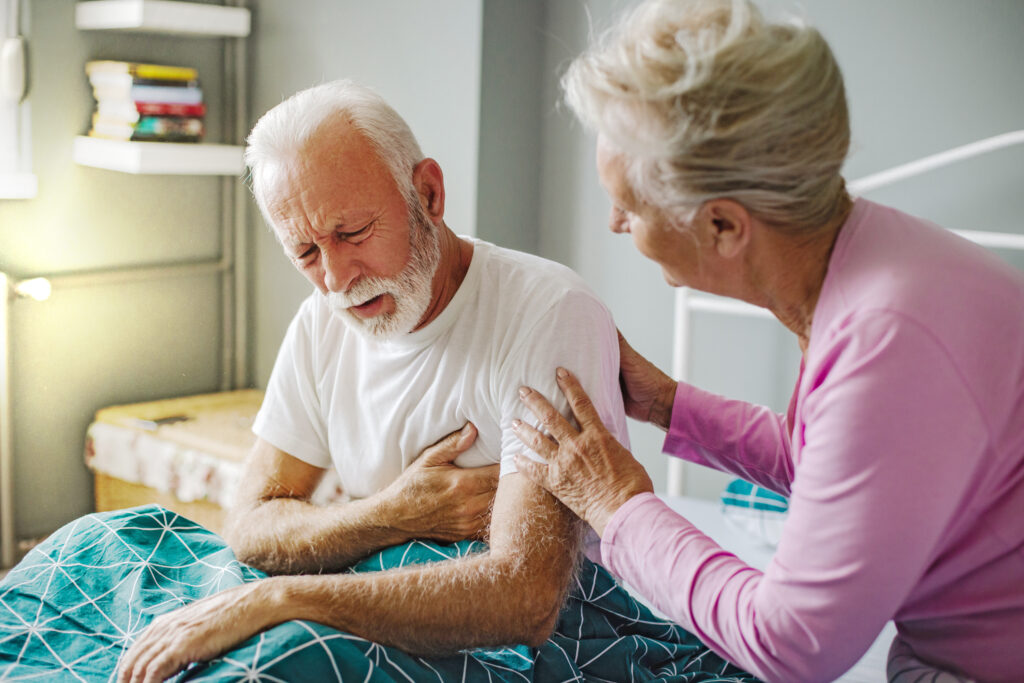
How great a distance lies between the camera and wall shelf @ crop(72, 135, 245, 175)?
2.73 m

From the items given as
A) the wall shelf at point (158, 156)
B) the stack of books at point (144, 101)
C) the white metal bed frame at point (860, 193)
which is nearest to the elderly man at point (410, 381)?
the white metal bed frame at point (860, 193)

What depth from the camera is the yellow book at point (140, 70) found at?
275 centimetres

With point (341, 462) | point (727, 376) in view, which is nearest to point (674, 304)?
point (727, 376)

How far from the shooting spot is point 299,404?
168 centimetres

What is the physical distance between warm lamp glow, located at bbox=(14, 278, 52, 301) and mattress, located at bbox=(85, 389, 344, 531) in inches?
16.3

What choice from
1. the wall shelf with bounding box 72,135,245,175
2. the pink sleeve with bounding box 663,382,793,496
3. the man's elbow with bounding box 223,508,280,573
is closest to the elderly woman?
the pink sleeve with bounding box 663,382,793,496

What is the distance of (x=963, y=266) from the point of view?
973 millimetres

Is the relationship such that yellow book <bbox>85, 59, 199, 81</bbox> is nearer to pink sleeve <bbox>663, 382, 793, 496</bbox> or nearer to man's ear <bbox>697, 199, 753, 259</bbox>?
pink sleeve <bbox>663, 382, 793, 496</bbox>

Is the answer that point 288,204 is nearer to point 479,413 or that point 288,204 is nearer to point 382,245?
point 382,245

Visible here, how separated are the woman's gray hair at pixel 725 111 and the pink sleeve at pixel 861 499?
0.55 feet

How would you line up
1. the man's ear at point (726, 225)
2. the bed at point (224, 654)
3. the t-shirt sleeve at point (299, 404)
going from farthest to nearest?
1. the t-shirt sleeve at point (299, 404)
2. the bed at point (224, 654)
3. the man's ear at point (726, 225)

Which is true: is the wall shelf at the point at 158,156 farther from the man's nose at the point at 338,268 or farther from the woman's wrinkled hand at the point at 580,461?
the woman's wrinkled hand at the point at 580,461

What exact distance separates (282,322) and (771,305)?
239 centimetres

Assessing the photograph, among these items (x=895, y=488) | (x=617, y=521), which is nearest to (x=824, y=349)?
(x=895, y=488)
